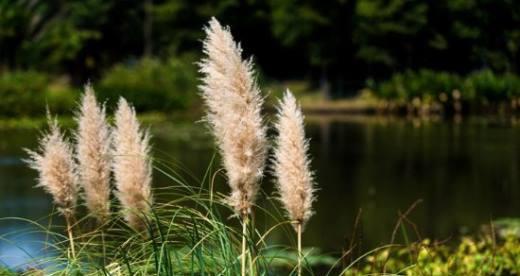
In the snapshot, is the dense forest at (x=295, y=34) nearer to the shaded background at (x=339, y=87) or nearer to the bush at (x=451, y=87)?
the shaded background at (x=339, y=87)

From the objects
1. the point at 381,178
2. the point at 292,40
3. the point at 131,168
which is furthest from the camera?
the point at 292,40

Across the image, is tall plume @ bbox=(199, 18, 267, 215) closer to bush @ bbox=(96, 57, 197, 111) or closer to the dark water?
the dark water

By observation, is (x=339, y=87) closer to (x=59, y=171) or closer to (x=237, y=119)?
(x=59, y=171)

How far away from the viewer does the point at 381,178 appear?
1662 cm

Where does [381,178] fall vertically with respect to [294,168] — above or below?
below

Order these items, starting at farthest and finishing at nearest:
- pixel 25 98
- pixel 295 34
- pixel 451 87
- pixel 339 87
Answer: pixel 339 87
pixel 295 34
pixel 451 87
pixel 25 98

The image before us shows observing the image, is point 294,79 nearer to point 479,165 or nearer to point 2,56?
point 2,56

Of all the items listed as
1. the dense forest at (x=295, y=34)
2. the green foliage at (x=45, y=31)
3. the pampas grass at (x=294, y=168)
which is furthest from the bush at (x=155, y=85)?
the pampas grass at (x=294, y=168)

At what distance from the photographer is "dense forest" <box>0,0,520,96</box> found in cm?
4453

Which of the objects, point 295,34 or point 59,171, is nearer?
point 59,171

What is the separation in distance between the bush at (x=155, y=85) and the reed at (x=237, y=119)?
30994 mm

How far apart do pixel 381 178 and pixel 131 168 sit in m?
13.4

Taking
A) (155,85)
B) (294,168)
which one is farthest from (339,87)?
(294,168)

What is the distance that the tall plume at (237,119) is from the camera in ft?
10.3
